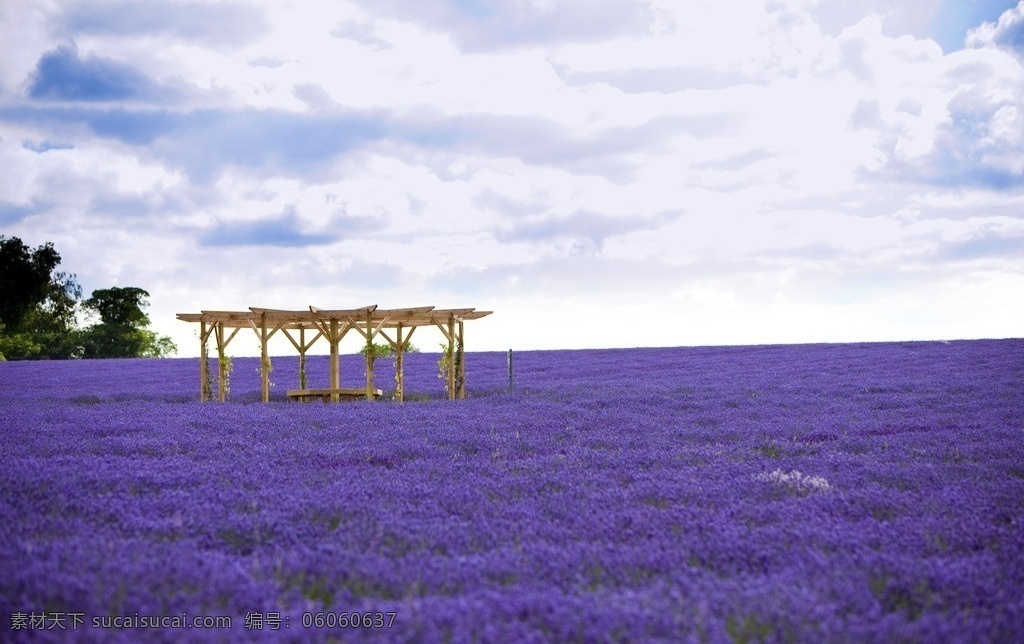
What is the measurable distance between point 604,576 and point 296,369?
83.3ft

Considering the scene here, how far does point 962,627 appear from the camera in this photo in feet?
13.4

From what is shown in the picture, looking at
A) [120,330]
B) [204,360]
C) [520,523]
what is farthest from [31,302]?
[520,523]

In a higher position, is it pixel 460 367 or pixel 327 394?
pixel 460 367

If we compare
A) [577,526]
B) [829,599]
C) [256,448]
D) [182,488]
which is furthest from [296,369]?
[829,599]

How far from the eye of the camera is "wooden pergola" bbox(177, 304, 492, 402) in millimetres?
18188

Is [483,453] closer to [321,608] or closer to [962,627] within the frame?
[321,608]

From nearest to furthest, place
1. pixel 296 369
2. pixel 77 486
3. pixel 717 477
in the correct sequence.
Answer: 1. pixel 77 486
2. pixel 717 477
3. pixel 296 369

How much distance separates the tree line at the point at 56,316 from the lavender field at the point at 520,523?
110ft

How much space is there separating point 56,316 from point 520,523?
53.4m

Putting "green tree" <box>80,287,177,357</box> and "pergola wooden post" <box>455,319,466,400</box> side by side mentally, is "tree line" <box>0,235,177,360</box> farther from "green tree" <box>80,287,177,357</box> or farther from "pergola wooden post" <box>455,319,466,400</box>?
"pergola wooden post" <box>455,319,466,400</box>

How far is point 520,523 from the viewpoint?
6109 mm

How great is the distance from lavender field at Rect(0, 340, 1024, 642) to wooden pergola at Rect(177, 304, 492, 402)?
498 cm

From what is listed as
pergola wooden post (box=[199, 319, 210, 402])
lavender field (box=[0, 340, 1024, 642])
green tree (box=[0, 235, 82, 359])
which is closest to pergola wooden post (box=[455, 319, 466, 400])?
lavender field (box=[0, 340, 1024, 642])

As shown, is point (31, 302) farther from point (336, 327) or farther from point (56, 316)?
point (336, 327)
